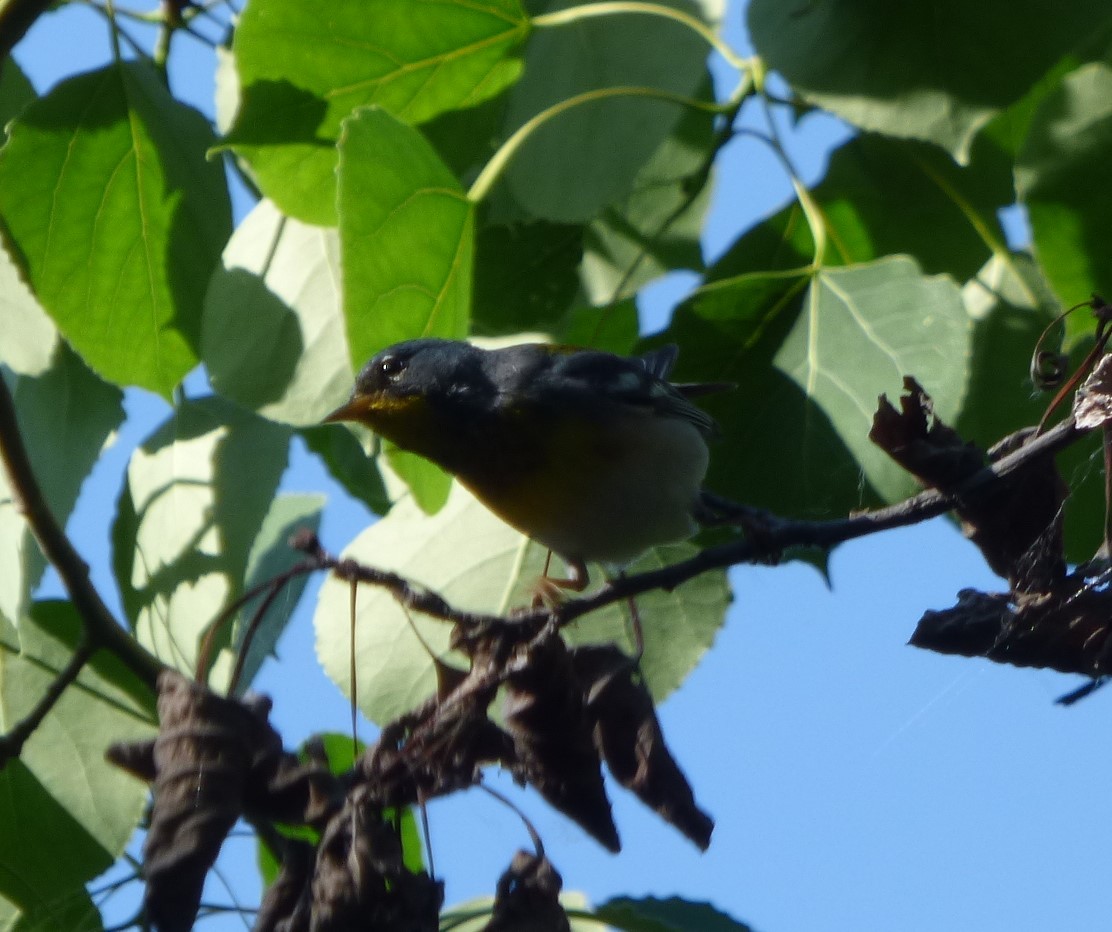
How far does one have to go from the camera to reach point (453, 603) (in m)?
2.59

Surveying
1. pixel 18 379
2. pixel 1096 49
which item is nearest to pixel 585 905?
pixel 18 379

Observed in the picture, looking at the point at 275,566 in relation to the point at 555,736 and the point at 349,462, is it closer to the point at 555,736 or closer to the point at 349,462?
the point at 349,462

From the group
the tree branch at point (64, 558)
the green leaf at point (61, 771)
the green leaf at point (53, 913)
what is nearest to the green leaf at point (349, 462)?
the green leaf at point (61, 771)

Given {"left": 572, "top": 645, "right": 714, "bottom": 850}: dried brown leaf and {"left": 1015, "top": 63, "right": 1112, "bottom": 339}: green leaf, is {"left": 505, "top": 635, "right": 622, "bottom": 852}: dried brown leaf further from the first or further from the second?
{"left": 1015, "top": 63, "right": 1112, "bottom": 339}: green leaf

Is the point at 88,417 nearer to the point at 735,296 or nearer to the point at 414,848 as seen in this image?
the point at 414,848

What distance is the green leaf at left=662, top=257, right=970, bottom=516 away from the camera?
2238 millimetres

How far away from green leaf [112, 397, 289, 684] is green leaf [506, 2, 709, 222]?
2.40 feet

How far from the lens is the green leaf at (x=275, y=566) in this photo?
2.47 metres

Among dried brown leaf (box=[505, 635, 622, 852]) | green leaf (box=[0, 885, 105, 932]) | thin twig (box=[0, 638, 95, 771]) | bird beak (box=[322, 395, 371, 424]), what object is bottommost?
dried brown leaf (box=[505, 635, 622, 852])

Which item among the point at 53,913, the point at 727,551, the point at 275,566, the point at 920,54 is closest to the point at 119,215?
the point at 275,566

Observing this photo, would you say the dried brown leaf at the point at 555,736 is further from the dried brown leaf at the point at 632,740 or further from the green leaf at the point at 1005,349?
the green leaf at the point at 1005,349

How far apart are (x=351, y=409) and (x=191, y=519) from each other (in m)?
0.40

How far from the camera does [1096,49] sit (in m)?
2.38

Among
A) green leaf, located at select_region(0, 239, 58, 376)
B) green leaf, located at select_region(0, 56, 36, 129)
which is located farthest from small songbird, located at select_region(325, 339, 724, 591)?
green leaf, located at select_region(0, 56, 36, 129)
